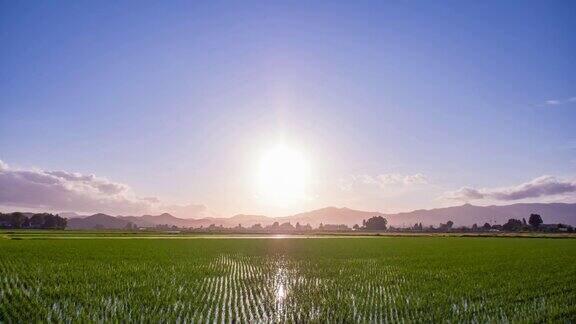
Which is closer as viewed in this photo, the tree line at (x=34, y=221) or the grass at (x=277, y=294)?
the grass at (x=277, y=294)

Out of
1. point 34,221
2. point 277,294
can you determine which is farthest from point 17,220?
point 277,294

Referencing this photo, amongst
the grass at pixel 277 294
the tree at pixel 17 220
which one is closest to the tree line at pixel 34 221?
the tree at pixel 17 220

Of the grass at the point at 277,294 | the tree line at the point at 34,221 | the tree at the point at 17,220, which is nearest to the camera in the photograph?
the grass at the point at 277,294

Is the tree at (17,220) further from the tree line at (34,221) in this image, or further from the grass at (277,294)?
the grass at (277,294)

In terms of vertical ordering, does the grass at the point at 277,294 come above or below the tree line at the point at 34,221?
below

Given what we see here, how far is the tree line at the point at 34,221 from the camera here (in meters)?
152

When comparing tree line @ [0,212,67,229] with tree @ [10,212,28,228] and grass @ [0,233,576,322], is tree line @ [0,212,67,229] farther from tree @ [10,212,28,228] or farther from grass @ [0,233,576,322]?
grass @ [0,233,576,322]

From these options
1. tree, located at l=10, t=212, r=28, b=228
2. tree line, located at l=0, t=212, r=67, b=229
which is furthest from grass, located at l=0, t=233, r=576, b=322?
tree, located at l=10, t=212, r=28, b=228

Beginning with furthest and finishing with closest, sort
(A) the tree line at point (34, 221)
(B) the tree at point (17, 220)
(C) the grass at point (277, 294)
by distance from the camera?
1. (B) the tree at point (17, 220)
2. (A) the tree line at point (34, 221)
3. (C) the grass at point (277, 294)

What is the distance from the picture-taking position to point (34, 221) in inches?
6171

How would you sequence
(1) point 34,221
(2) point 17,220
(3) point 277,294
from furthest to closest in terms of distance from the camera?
(1) point 34,221 → (2) point 17,220 → (3) point 277,294

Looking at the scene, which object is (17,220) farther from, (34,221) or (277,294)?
(277,294)

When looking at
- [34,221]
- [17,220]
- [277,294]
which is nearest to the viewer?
[277,294]

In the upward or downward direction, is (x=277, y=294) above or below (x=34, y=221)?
below
